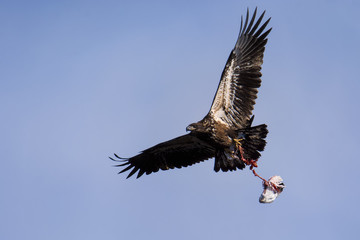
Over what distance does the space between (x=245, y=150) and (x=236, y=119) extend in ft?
2.52

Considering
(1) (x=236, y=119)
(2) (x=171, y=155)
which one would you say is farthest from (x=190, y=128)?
(2) (x=171, y=155)

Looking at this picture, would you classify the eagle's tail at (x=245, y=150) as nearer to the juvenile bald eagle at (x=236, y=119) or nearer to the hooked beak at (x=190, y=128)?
the juvenile bald eagle at (x=236, y=119)

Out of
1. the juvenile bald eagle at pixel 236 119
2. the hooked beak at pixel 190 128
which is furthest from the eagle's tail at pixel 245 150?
the hooked beak at pixel 190 128

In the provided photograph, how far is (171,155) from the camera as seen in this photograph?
11.4m

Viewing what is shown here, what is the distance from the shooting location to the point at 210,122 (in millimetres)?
10086

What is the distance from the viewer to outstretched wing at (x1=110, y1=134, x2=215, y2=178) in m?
10.9

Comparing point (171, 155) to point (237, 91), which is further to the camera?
point (171, 155)

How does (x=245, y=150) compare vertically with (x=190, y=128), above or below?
below

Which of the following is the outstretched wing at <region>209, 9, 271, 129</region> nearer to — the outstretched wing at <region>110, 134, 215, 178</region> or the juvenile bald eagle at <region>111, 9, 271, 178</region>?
the juvenile bald eagle at <region>111, 9, 271, 178</region>

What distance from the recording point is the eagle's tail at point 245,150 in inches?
375

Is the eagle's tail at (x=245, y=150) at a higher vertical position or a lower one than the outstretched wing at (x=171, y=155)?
lower

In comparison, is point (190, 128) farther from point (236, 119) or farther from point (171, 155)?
point (171, 155)

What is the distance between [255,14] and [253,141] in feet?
9.12

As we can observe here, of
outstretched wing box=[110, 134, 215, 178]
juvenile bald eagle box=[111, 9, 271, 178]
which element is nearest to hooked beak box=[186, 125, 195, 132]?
juvenile bald eagle box=[111, 9, 271, 178]
